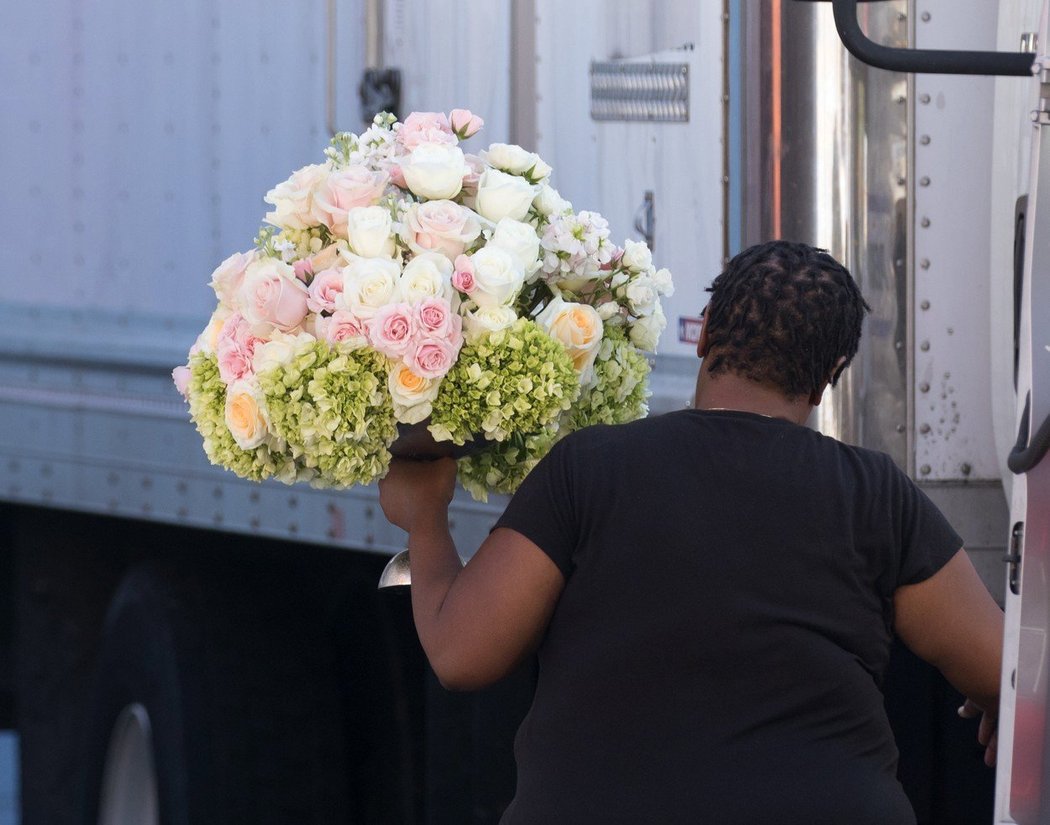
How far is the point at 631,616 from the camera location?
2.30 m

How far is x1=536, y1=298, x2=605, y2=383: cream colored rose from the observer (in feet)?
8.54

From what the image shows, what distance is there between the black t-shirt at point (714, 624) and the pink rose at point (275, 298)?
0.40 meters

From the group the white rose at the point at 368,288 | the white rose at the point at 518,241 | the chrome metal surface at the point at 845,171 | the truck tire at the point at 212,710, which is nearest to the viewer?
the white rose at the point at 368,288

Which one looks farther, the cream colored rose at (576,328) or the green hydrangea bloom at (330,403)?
the cream colored rose at (576,328)

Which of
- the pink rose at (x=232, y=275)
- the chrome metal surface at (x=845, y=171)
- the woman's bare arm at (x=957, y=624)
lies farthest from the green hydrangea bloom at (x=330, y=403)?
the chrome metal surface at (x=845, y=171)

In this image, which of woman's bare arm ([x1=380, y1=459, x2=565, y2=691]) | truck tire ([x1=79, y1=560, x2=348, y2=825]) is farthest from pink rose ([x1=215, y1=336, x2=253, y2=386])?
truck tire ([x1=79, y1=560, x2=348, y2=825])

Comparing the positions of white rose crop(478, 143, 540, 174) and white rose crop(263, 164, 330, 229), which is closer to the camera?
white rose crop(263, 164, 330, 229)

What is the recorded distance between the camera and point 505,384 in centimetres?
248

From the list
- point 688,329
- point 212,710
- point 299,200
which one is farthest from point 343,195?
point 212,710

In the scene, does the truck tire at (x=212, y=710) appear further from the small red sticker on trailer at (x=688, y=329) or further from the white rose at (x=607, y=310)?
the white rose at (x=607, y=310)

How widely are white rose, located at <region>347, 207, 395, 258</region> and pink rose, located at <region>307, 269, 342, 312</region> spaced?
5 centimetres

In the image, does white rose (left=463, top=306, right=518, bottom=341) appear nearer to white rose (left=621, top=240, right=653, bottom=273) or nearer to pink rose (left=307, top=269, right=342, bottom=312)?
pink rose (left=307, top=269, right=342, bottom=312)

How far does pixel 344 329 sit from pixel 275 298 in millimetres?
110

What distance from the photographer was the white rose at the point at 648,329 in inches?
109
